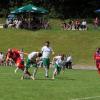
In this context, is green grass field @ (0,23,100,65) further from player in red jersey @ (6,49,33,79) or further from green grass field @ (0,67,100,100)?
green grass field @ (0,67,100,100)

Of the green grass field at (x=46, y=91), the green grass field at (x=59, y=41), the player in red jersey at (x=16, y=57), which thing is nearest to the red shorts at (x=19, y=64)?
the player in red jersey at (x=16, y=57)

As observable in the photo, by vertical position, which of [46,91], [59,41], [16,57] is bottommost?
[59,41]

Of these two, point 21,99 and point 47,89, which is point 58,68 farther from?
point 21,99

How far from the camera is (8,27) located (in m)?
65.9

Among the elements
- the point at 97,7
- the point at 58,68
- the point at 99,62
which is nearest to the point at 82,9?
the point at 97,7

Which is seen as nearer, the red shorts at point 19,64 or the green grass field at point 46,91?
the green grass field at point 46,91

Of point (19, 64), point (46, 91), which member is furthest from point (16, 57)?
point (46, 91)

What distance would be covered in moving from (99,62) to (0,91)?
16596mm

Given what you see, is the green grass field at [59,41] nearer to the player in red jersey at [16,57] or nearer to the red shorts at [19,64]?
the player in red jersey at [16,57]

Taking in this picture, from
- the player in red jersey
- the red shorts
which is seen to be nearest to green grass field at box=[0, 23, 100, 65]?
the player in red jersey

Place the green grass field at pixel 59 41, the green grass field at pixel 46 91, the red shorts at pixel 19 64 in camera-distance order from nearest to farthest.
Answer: the green grass field at pixel 46 91 → the red shorts at pixel 19 64 → the green grass field at pixel 59 41

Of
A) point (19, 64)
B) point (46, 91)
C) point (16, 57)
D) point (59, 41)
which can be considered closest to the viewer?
point (46, 91)

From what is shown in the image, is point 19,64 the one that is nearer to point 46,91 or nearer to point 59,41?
point 46,91

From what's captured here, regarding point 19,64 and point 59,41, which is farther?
point 59,41
